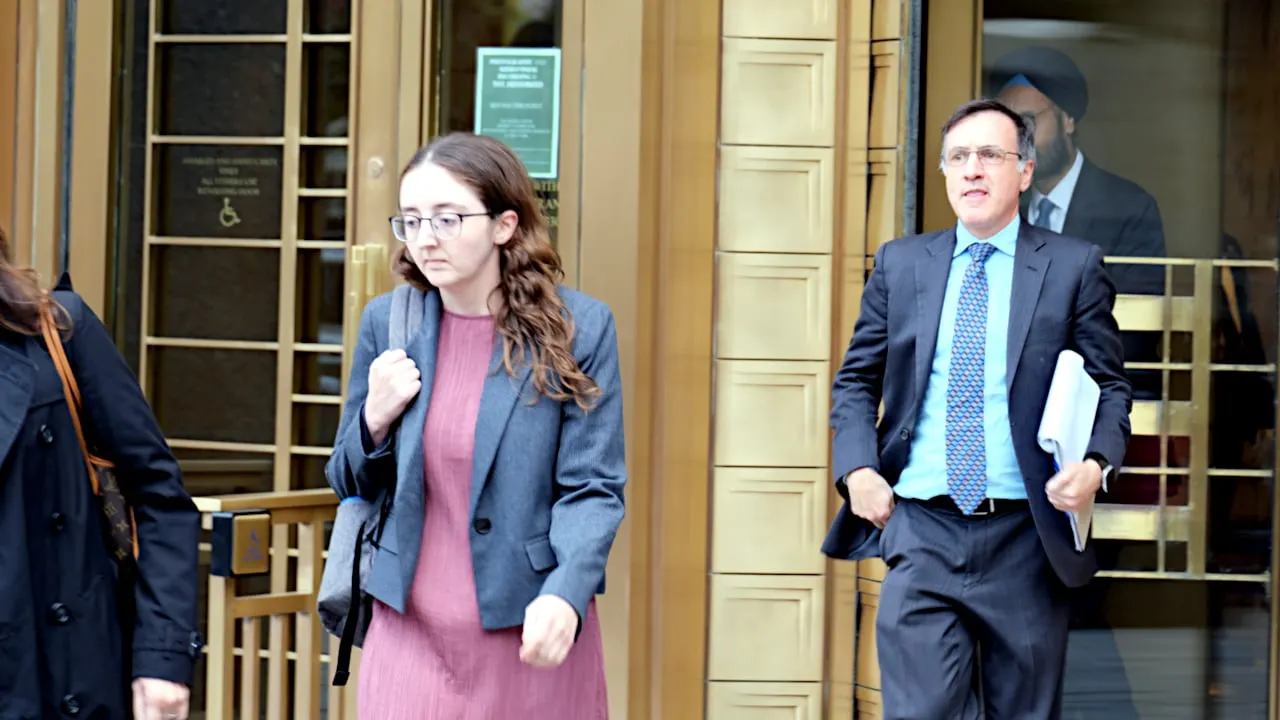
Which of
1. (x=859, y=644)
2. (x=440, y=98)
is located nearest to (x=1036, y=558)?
(x=859, y=644)

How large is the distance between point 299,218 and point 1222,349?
308 centimetres

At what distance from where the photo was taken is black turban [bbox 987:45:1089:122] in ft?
18.5

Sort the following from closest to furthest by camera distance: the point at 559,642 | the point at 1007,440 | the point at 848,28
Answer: the point at 559,642
the point at 1007,440
the point at 848,28

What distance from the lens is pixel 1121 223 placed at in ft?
18.5

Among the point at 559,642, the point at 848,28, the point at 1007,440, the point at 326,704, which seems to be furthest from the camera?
the point at 326,704

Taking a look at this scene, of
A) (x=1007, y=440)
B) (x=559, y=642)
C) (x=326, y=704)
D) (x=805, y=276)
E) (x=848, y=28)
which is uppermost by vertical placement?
(x=848, y=28)

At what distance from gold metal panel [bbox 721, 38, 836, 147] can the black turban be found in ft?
2.37

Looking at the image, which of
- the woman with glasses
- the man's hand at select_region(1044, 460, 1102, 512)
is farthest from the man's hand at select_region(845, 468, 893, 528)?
A: the woman with glasses

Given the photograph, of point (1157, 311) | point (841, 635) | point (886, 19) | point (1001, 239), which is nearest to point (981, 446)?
point (1001, 239)

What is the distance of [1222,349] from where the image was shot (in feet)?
18.4

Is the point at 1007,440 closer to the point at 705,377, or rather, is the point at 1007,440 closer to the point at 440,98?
the point at 705,377

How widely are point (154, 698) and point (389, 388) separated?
2.49 ft

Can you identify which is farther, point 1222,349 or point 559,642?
point 1222,349

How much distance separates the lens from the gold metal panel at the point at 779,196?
17.2 feet
